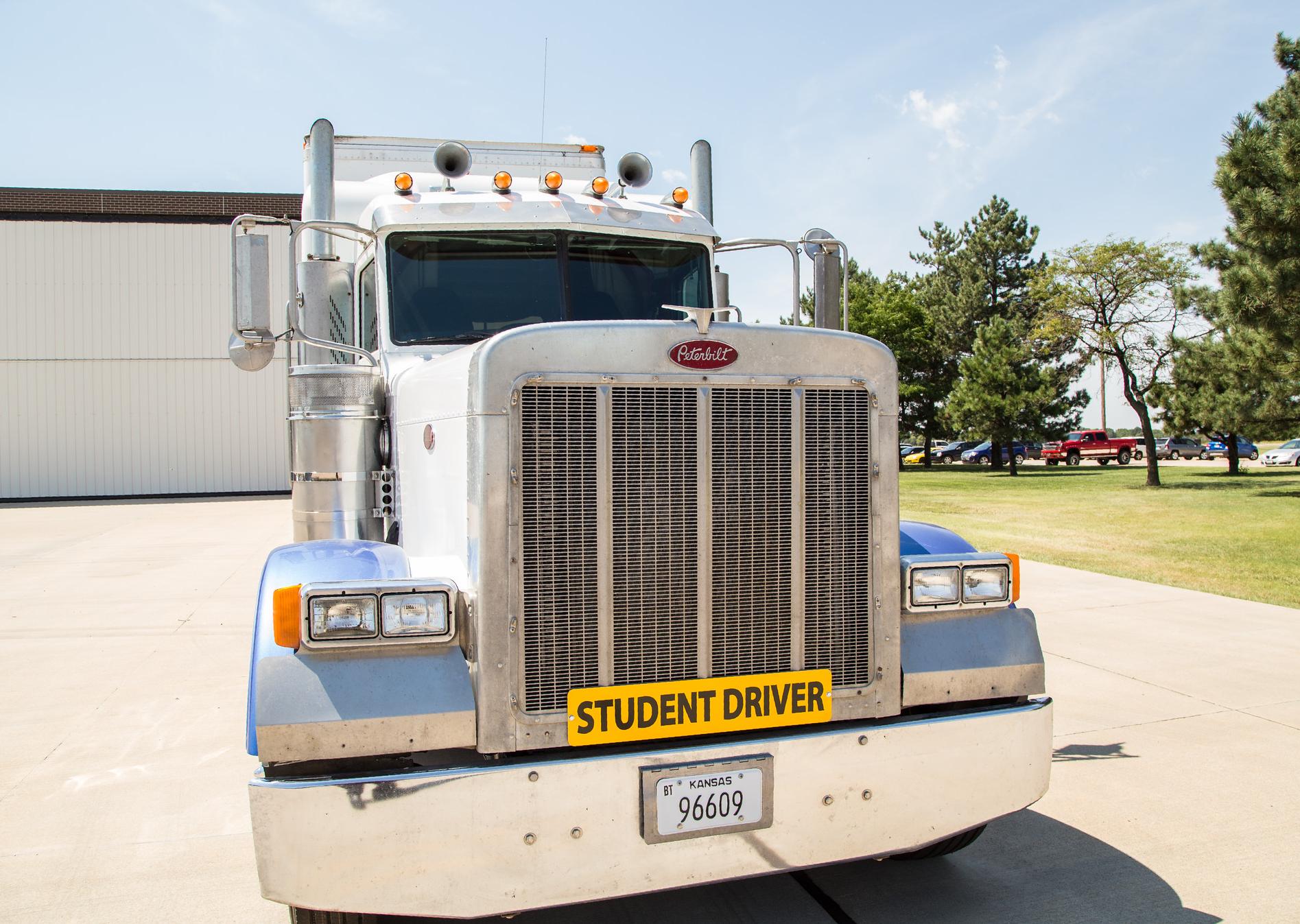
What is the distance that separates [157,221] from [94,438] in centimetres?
615

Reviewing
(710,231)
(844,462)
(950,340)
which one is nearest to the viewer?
(844,462)

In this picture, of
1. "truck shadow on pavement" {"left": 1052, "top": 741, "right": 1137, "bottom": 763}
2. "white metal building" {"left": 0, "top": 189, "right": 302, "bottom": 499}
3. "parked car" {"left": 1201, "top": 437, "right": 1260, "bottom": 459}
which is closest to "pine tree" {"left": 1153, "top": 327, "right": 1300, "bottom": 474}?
"truck shadow on pavement" {"left": 1052, "top": 741, "right": 1137, "bottom": 763}

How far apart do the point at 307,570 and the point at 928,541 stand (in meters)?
2.33

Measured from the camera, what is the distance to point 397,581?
2.77 m

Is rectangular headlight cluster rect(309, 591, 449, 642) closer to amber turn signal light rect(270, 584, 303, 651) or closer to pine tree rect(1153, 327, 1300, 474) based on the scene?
amber turn signal light rect(270, 584, 303, 651)

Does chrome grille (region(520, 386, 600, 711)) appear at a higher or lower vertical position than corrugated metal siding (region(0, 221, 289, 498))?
lower

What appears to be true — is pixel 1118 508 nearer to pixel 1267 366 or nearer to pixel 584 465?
pixel 1267 366

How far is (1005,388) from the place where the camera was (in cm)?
3647

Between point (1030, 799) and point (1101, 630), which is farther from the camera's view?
point (1101, 630)

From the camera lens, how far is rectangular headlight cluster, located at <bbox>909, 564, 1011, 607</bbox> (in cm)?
327

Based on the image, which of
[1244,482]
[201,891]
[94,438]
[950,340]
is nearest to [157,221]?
[94,438]

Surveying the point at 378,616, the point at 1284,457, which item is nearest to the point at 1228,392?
the point at 1284,457

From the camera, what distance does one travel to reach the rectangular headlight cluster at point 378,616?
271 cm

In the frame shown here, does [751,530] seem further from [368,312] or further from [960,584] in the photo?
[368,312]
